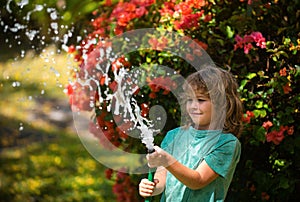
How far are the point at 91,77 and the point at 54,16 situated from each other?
152cm

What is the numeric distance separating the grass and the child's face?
2.28 meters

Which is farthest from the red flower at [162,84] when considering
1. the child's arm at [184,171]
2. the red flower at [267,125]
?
the child's arm at [184,171]

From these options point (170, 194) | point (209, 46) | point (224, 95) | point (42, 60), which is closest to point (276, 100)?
point (209, 46)

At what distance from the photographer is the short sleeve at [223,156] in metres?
2.16

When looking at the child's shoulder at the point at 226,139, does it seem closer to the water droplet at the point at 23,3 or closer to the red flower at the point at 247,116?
the red flower at the point at 247,116

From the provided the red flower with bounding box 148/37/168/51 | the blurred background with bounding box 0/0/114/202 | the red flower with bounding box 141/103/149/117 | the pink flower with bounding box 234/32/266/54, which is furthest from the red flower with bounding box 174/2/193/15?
the blurred background with bounding box 0/0/114/202

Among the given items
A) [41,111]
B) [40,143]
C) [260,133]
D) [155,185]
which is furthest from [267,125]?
[41,111]

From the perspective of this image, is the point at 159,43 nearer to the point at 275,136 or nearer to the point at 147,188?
the point at 275,136

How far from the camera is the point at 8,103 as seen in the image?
5.74 m

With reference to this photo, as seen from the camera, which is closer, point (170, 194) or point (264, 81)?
point (170, 194)

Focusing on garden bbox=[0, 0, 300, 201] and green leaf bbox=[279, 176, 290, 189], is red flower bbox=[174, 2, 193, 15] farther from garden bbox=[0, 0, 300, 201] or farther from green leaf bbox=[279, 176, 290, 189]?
green leaf bbox=[279, 176, 290, 189]

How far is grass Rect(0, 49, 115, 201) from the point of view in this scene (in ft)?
15.5

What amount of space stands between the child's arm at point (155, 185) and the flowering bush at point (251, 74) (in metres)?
0.47

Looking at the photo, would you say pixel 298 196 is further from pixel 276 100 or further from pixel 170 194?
pixel 170 194
